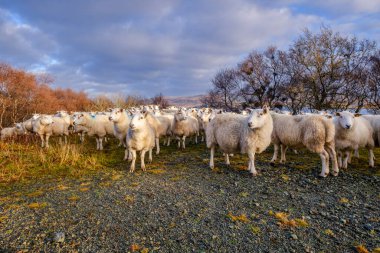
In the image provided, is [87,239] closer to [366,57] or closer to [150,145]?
[150,145]

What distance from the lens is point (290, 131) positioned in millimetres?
8680

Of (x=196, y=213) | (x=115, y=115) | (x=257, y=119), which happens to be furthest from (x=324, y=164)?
(x=115, y=115)

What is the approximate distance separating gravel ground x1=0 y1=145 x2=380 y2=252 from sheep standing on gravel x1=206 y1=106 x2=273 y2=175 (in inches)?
31.9

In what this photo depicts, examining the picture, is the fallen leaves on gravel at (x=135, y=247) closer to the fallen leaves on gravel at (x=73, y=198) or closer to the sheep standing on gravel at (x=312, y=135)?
the fallen leaves on gravel at (x=73, y=198)

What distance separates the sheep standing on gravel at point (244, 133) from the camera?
26.2ft

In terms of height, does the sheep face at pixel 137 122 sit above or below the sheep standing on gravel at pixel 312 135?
above

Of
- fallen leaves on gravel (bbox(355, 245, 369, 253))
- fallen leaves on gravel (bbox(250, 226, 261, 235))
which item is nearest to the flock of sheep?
fallen leaves on gravel (bbox(250, 226, 261, 235))

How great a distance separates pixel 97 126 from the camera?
45.8 ft

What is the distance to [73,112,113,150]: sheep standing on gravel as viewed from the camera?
45.7 ft

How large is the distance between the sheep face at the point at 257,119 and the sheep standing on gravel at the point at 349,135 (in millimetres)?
2520

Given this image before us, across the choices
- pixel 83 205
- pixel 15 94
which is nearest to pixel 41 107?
pixel 15 94

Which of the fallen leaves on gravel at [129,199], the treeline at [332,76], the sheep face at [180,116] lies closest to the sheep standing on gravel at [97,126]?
the sheep face at [180,116]

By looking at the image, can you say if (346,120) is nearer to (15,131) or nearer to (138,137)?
(138,137)

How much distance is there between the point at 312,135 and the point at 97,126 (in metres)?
10.5
